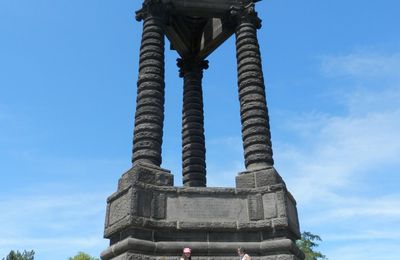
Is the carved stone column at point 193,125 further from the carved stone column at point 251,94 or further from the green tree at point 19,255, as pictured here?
the green tree at point 19,255

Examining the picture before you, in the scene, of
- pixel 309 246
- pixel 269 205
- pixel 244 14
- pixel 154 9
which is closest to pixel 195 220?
pixel 269 205

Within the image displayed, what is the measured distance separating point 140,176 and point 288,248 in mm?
4129

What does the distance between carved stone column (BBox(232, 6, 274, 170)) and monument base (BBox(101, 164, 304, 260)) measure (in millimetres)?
783

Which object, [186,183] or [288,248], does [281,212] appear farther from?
[186,183]

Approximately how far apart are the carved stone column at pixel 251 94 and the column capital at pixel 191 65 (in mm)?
3372

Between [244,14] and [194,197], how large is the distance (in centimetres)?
705

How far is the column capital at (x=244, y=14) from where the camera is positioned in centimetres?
1426

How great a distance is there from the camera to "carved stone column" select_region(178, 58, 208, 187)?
1583 cm

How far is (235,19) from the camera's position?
14.5 m

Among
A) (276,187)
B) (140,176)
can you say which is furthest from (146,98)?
(276,187)

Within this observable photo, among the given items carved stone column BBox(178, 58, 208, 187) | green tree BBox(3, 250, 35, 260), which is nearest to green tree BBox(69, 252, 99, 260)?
green tree BBox(3, 250, 35, 260)

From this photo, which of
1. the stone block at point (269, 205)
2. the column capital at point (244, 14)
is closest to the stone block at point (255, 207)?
the stone block at point (269, 205)

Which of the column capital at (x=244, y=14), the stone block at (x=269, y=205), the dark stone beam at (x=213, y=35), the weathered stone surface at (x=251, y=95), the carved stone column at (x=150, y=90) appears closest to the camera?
the stone block at (x=269, y=205)

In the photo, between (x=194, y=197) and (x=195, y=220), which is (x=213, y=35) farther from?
(x=195, y=220)
